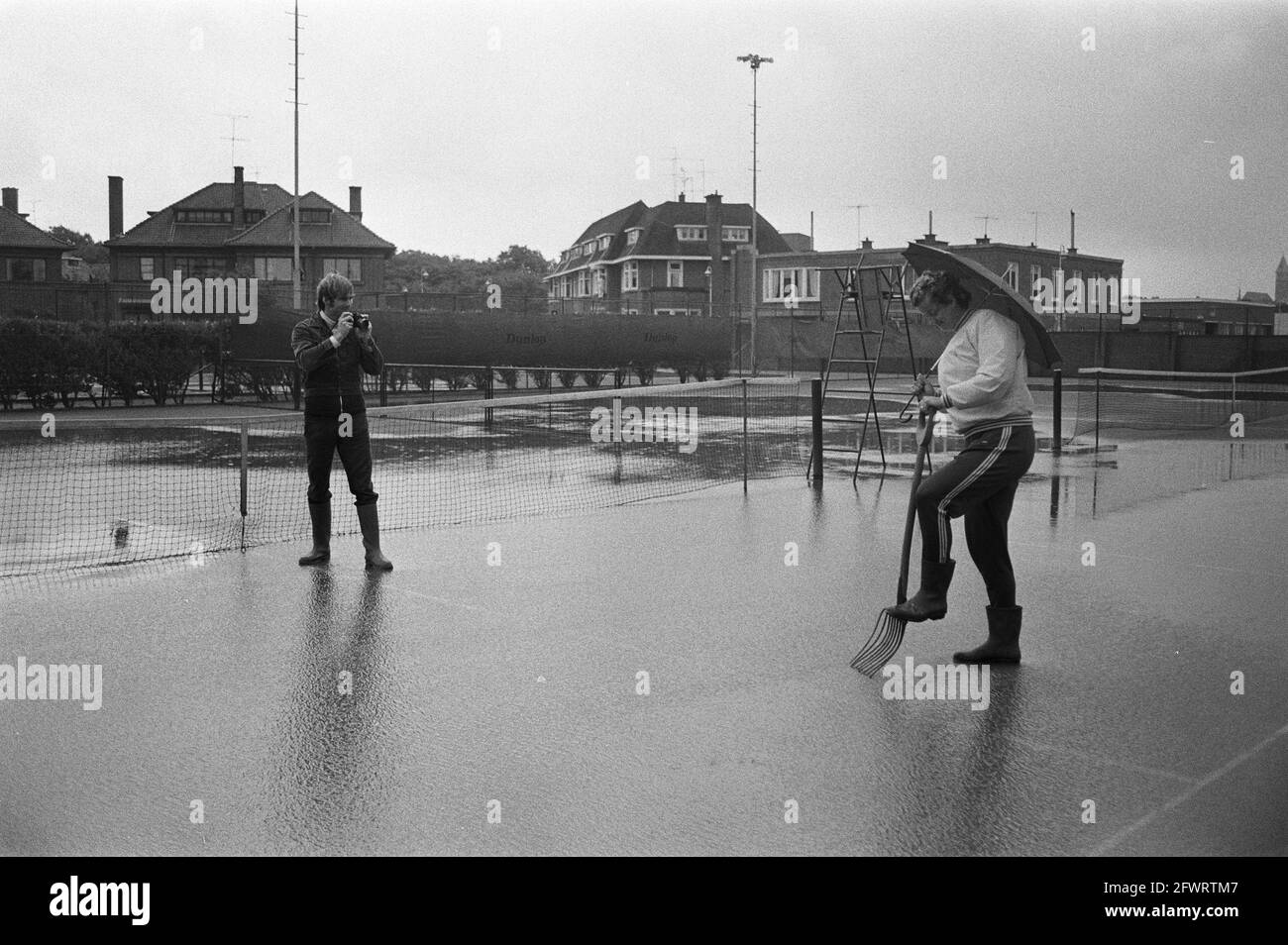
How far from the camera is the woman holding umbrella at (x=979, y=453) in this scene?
652cm

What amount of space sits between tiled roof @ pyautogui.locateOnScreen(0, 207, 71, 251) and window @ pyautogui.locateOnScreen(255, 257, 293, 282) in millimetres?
10781

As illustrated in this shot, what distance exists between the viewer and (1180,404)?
1164 inches

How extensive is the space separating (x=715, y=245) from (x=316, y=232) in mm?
24852

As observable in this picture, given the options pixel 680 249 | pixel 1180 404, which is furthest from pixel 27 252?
pixel 1180 404

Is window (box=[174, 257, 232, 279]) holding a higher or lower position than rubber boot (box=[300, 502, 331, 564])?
higher

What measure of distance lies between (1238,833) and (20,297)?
4142 centimetres

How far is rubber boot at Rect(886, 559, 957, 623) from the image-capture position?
22.2 feet

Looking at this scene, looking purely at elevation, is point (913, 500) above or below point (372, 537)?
above

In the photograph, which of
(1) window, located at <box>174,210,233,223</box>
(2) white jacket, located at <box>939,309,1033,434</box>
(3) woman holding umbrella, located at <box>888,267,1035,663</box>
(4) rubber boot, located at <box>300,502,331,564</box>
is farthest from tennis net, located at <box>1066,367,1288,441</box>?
(1) window, located at <box>174,210,233,223</box>

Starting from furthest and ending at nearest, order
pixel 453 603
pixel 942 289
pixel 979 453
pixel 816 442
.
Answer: pixel 816 442, pixel 453 603, pixel 942 289, pixel 979 453

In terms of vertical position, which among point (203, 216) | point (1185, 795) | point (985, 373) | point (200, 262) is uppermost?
point (203, 216)

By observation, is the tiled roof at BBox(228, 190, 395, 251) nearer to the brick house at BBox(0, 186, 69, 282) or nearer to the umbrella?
the brick house at BBox(0, 186, 69, 282)

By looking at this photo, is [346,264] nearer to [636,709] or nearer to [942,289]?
[942,289]
